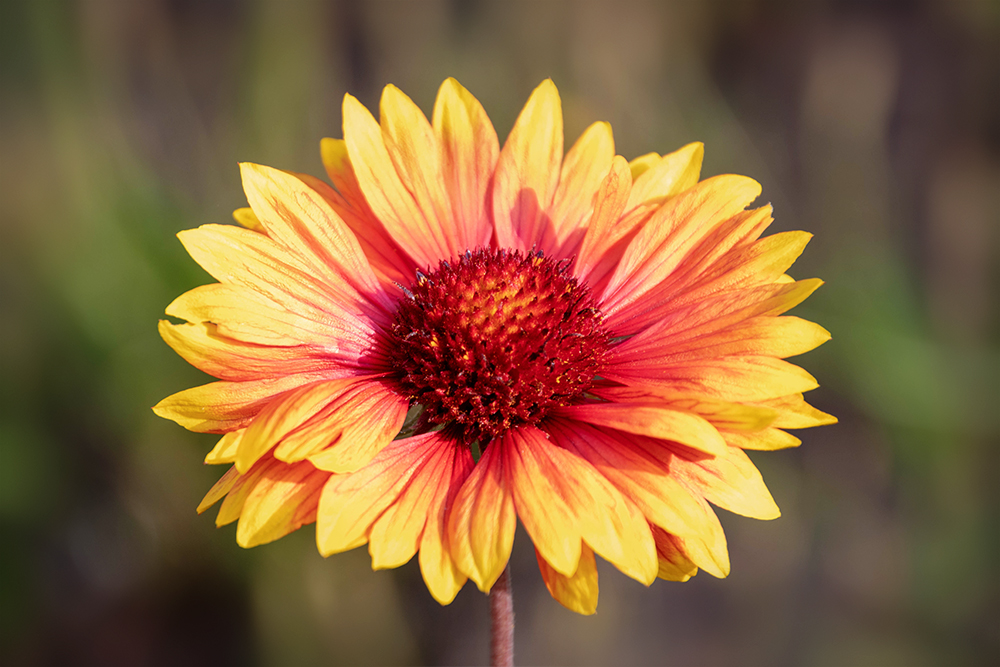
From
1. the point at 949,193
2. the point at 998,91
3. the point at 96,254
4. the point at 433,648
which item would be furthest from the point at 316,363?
the point at 998,91

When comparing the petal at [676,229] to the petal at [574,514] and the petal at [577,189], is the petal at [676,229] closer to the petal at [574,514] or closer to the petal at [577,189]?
the petal at [577,189]

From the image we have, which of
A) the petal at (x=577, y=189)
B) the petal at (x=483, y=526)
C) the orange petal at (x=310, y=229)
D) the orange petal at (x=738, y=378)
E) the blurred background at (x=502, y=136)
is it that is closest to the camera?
the petal at (x=483, y=526)

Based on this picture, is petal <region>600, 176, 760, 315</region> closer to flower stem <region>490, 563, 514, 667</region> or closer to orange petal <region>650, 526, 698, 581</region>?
orange petal <region>650, 526, 698, 581</region>

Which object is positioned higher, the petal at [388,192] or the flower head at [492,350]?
the petal at [388,192]

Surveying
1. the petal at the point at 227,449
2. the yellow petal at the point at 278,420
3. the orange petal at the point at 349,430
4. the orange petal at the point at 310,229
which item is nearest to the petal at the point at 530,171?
the orange petal at the point at 310,229

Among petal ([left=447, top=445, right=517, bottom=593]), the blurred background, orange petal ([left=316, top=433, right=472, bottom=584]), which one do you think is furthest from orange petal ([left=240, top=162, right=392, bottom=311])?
the blurred background

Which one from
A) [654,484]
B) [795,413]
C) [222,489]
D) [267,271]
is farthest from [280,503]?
[795,413]

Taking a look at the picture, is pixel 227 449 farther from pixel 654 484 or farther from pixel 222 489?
pixel 654 484
